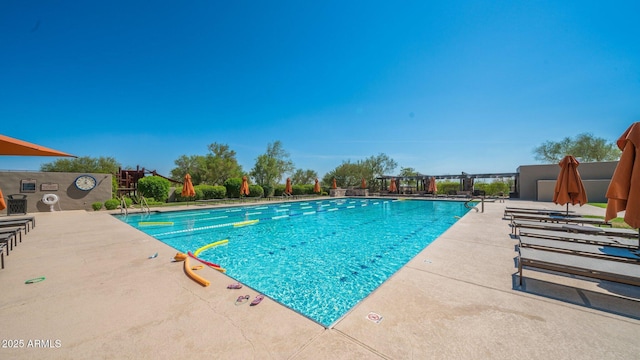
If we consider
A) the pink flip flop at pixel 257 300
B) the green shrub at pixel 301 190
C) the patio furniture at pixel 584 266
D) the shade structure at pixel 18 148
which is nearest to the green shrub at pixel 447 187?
the green shrub at pixel 301 190

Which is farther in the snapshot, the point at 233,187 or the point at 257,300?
the point at 233,187

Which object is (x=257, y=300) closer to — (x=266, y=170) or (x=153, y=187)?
(x=153, y=187)

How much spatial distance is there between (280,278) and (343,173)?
32.2 metres

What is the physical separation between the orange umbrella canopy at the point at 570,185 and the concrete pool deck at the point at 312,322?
4.99m

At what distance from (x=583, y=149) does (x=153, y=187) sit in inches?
1969

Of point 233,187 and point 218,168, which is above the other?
point 218,168

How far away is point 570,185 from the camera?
667 cm

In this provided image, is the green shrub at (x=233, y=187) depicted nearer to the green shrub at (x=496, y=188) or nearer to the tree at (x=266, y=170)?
the tree at (x=266, y=170)

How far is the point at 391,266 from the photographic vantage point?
5301 mm

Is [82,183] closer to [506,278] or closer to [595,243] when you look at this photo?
[506,278]

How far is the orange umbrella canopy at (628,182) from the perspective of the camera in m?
2.76

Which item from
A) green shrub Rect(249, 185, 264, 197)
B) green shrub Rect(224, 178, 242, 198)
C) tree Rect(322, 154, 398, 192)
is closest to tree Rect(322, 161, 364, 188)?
tree Rect(322, 154, 398, 192)

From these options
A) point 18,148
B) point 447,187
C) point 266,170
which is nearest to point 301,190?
point 266,170

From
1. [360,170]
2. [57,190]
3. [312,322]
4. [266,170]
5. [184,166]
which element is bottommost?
[312,322]
